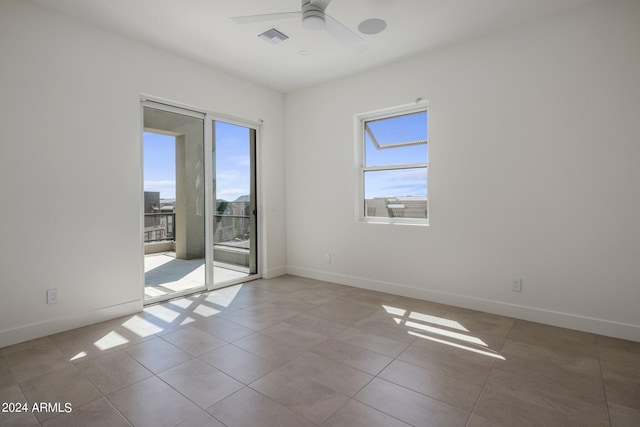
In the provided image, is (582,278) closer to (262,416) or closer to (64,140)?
(262,416)

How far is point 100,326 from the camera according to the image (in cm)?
297

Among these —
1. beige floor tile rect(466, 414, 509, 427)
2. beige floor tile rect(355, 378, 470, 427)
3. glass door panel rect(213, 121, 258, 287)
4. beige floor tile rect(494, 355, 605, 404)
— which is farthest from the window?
beige floor tile rect(466, 414, 509, 427)

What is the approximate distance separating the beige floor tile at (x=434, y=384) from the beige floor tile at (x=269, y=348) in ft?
2.26

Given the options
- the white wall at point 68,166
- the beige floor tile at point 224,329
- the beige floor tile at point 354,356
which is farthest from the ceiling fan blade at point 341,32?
the beige floor tile at point 224,329

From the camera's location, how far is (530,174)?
3039mm

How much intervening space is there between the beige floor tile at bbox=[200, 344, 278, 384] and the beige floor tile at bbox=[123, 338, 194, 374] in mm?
182

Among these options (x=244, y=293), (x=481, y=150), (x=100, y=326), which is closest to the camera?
(x=100, y=326)

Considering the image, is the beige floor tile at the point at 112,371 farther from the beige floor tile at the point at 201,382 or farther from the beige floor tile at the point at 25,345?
the beige floor tile at the point at 25,345

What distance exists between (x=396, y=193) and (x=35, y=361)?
3699 millimetres

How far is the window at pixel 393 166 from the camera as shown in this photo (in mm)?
3867

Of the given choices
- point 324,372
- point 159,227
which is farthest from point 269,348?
point 159,227

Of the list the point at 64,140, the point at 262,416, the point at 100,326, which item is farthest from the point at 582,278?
the point at 64,140

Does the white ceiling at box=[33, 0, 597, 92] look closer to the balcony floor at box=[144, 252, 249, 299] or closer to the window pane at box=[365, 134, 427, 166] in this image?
the window pane at box=[365, 134, 427, 166]

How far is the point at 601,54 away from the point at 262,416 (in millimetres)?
3718
